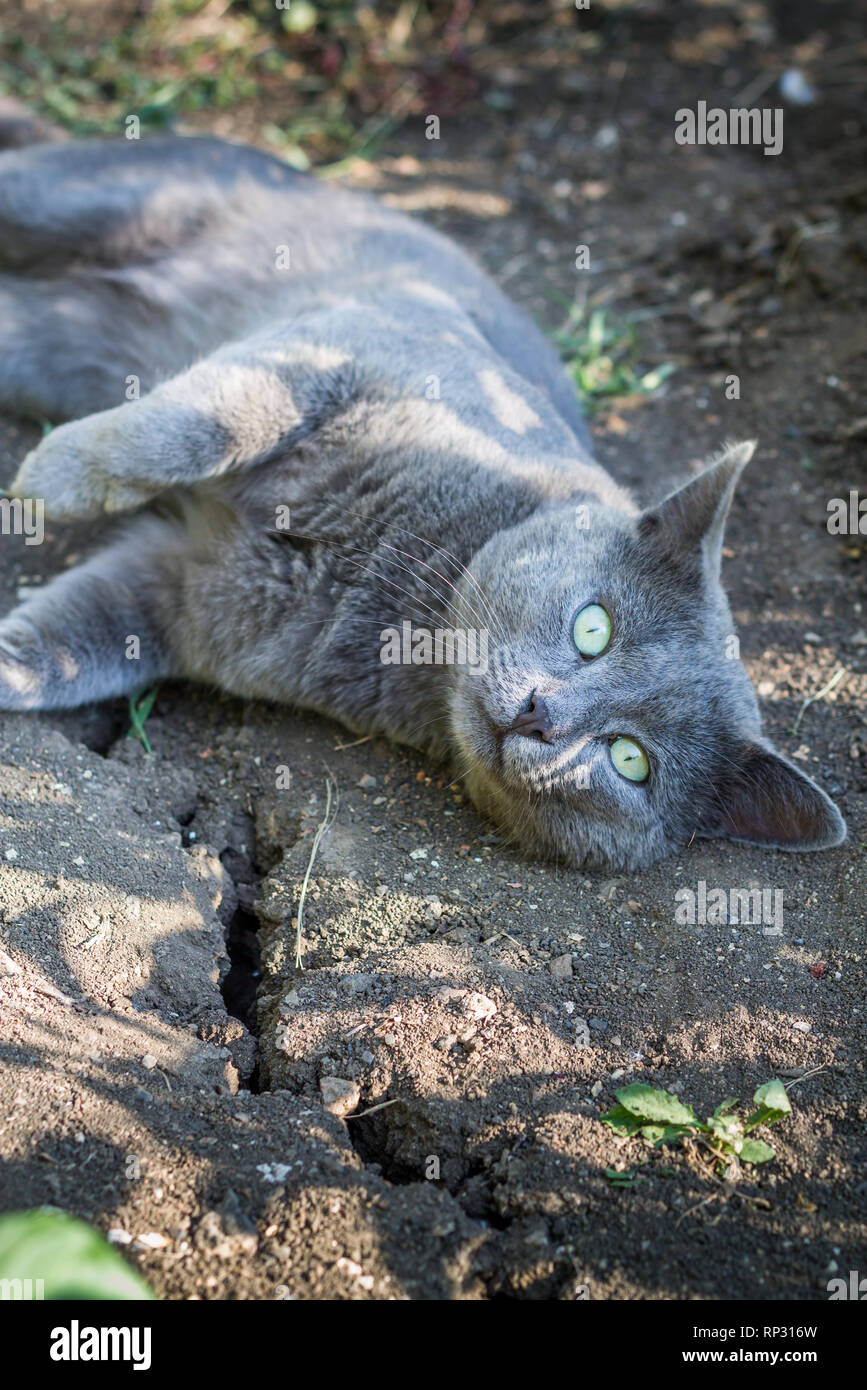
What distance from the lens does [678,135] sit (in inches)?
201

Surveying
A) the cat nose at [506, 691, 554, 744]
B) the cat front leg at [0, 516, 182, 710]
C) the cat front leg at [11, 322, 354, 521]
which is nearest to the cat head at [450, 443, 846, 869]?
the cat nose at [506, 691, 554, 744]

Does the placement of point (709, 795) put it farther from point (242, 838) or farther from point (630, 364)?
point (630, 364)

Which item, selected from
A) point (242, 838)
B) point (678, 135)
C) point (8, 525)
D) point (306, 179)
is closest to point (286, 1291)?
point (242, 838)

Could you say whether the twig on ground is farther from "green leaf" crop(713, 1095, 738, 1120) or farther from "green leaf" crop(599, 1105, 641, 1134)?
"green leaf" crop(713, 1095, 738, 1120)

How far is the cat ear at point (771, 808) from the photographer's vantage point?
103 inches

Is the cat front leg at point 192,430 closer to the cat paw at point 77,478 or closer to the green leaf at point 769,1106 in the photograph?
the cat paw at point 77,478

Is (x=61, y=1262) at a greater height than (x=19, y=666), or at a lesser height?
lesser

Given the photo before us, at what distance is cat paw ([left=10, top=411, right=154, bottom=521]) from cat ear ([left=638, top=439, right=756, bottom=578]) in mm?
1272

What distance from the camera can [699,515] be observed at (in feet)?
8.52

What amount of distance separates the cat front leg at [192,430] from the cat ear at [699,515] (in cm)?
85

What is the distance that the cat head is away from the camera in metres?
2.53

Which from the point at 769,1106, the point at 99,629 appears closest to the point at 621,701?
the point at 769,1106

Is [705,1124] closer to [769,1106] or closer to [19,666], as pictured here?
[769,1106]

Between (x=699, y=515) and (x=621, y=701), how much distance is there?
47 centimetres
